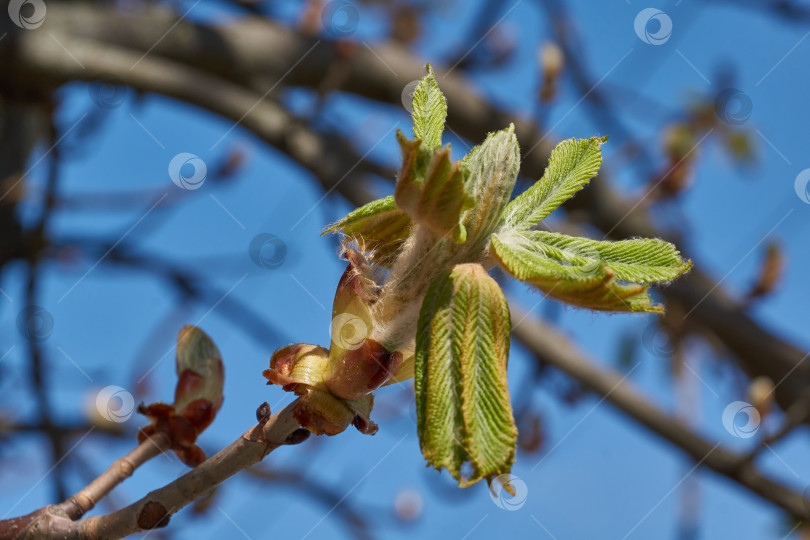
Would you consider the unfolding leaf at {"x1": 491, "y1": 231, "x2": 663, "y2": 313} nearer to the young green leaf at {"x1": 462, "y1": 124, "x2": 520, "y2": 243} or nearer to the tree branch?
the young green leaf at {"x1": 462, "y1": 124, "x2": 520, "y2": 243}

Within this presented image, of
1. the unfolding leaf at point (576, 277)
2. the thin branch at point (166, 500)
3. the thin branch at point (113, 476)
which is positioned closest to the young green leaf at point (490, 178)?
the unfolding leaf at point (576, 277)

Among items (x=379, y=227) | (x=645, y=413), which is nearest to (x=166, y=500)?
(x=379, y=227)

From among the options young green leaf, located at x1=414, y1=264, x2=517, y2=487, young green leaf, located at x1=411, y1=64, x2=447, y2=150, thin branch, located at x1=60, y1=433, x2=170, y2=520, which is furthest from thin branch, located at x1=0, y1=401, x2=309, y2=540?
young green leaf, located at x1=411, y1=64, x2=447, y2=150

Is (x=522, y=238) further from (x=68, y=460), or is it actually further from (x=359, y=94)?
(x=359, y=94)

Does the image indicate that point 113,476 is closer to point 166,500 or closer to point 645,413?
point 166,500

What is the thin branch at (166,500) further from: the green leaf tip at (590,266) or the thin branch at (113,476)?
the green leaf tip at (590,266)
